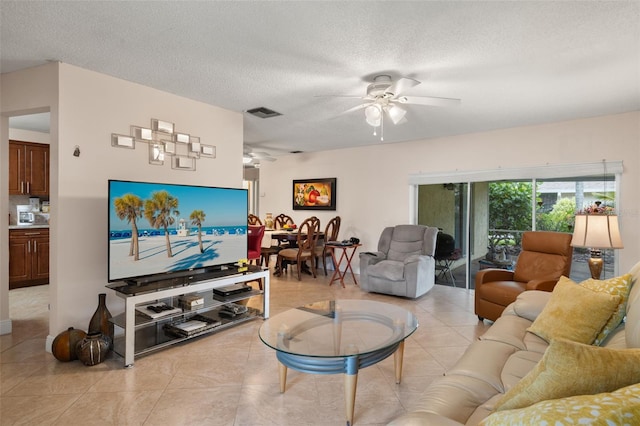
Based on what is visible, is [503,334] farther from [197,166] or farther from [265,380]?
[197,166]

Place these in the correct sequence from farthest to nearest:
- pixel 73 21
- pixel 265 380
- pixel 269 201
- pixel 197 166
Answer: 1. pixel 269 201
2. pixel 197 166
3. pixel 265 380
4. pixel 73 21

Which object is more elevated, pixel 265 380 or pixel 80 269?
pixel 80 269

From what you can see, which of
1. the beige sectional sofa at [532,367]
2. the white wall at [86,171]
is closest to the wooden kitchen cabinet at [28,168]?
the white wall at [86,171]

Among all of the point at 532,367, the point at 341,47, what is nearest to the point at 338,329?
the point at 532,367

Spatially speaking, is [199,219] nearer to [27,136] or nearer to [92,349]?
[92,349]

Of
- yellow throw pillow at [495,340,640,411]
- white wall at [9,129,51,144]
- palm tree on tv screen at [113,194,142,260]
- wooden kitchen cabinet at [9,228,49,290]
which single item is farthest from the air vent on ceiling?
wooden kitchen cabinet at [9,228,49,290]

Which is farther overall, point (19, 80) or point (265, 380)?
point (19, 80)

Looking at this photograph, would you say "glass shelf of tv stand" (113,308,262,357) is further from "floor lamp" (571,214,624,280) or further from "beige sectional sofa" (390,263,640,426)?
"floor lamp" (571,214,624,280)

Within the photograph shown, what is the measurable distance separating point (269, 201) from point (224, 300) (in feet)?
14.3

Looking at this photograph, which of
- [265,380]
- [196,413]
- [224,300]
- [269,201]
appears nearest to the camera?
[196,413]

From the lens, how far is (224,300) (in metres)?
3.32

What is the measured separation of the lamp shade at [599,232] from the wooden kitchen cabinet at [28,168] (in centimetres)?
712

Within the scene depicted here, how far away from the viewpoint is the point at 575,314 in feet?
6.17

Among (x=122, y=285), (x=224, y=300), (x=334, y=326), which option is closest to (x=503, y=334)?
(x=334, y=326)
